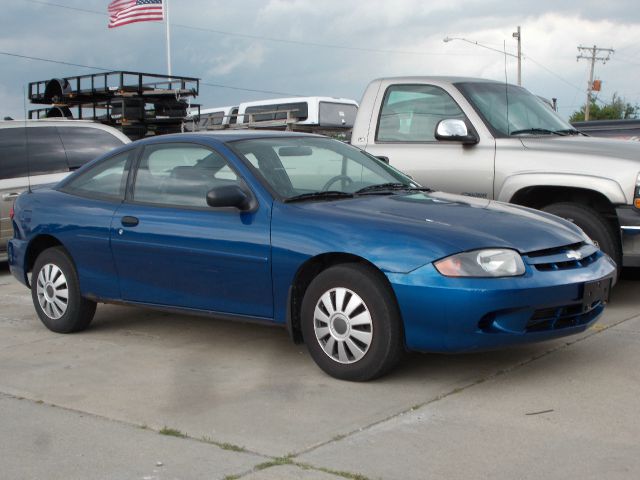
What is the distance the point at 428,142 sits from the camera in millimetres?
8391

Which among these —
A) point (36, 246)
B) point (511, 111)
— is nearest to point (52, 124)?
point (36, 246)

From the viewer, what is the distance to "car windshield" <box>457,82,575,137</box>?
8211 millimetres

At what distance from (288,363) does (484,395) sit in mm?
1382

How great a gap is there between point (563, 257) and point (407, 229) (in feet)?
3.03

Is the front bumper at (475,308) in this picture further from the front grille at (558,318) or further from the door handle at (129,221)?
the door handle at (129,221)

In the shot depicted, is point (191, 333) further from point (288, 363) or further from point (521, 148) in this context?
point (521, 148)

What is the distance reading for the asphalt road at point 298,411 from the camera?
414cm

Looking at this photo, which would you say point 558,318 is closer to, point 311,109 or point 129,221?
point 129,221

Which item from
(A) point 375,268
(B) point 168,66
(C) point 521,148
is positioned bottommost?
(A) point 375,268

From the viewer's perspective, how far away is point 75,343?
22.3 feet

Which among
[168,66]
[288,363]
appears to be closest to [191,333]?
[288,363]

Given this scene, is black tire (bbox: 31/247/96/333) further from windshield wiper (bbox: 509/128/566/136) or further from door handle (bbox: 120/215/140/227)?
windshield wiper (bbox: 509/128/566/136)

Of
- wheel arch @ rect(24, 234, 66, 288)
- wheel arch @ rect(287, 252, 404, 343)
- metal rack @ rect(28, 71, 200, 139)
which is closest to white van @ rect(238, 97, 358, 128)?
metal rack @ rect(28, 71, 200, 139)

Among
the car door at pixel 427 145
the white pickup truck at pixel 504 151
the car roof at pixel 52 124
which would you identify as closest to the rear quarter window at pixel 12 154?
the car roof at pixel 52 124
